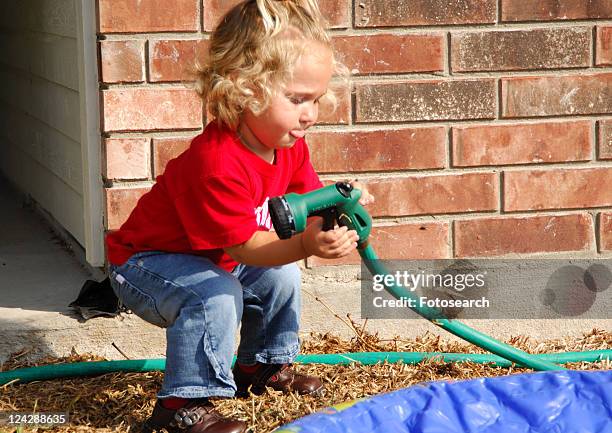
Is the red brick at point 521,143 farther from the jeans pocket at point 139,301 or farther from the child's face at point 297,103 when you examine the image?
the jeans pocket at point 139,301

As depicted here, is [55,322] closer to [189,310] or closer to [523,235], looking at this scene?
[189,310]

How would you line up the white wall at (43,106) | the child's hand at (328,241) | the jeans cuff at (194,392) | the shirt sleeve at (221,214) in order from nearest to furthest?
1. the child's hand at (328,241)
2. the shirt sleeve at (221,214)
3. the jeans cuff at (194,392)
4. the white wall at (43,106)

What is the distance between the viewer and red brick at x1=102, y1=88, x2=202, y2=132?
9.61ft

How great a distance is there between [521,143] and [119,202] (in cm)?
119

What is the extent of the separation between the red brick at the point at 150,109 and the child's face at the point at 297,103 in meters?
0.58

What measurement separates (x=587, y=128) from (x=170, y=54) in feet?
4.17

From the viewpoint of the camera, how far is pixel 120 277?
8.36 feet

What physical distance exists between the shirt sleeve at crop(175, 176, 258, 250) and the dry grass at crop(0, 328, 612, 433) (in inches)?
19.6

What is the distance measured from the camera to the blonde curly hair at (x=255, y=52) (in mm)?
2354

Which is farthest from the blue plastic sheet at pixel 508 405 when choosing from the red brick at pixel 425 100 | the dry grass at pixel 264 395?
the red brick at pixel 425 100

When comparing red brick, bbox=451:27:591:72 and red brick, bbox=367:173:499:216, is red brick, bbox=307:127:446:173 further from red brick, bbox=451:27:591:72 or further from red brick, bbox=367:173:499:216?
red brick, bbox=451:27:591:72

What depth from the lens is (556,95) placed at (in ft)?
10.5

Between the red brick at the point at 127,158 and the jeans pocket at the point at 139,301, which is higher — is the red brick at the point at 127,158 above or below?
above

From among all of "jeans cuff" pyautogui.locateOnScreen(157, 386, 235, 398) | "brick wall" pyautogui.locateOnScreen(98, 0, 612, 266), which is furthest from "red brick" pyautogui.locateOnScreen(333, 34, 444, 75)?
"jeans cuff" pyautogui.locateOnScreen(157, 386, 235, 398)
